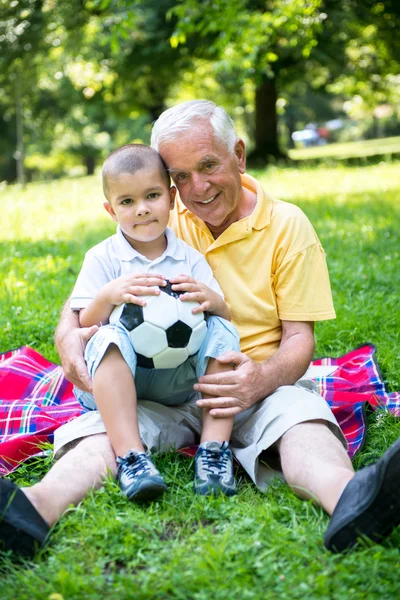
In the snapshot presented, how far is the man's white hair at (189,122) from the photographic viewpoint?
3.13m

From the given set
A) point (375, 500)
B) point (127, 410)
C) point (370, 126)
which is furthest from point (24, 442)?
point (370, 126)

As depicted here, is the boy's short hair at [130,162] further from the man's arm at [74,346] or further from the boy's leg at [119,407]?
the boy's leg at [119,407]

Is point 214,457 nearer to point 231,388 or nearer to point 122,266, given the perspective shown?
point 231,388

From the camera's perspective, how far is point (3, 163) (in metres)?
36.0

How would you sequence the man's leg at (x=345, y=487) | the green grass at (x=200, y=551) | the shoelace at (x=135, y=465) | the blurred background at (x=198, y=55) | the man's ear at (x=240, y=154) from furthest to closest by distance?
the blurred background at (x=198, y=55) → the man's ear at (x=240, y=154) → the shoelace at (x=135, y=465) → the man's leg at (x=345, y=487) → the green grass at (x=200, y=551)

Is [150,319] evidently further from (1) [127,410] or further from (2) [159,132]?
(2) [159,132]

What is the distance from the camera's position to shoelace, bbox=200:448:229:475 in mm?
2742

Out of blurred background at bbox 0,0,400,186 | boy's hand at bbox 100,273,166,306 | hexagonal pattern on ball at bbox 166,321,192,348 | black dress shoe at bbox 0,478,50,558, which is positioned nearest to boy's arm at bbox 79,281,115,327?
boy's hand at bbox 100,273,166,306

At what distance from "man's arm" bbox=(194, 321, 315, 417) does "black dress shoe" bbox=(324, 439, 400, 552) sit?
71 cm

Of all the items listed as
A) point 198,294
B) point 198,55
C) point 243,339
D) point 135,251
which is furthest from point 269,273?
point 198,55

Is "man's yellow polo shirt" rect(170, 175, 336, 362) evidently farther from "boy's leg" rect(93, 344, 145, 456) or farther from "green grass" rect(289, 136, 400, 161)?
"green grass" rect(289, 136, 400, 161)

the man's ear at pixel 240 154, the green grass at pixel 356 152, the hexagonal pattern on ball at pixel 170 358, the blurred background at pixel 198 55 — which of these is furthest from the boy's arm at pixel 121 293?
the green grass at pixel 356 152

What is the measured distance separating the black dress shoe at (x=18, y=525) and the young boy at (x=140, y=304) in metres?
0.39

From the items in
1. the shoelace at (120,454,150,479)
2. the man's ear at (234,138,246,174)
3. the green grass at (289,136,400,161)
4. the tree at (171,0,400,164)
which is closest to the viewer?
the shoelace at (120,454,150,479)
